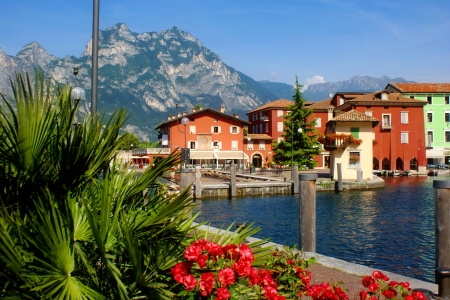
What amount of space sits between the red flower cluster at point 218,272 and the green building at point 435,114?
65.5m

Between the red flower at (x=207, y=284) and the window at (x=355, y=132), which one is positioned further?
the window at (x=355, y=132)

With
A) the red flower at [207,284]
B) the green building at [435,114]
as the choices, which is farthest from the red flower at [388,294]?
the green building at [435,114]

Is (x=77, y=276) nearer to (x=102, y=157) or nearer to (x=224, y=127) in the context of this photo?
(x=102, y=157)

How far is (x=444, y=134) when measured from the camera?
64750mm

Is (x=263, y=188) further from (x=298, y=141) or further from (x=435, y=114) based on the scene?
(x=435, y=114)

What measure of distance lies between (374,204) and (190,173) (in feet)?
34.1

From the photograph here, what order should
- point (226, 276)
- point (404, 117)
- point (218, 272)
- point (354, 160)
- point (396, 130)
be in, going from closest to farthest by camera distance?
point (226, 276) → point (218, 272) → point (354, 160) → point (396, 130) → point (404, 117)

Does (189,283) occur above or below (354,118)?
below

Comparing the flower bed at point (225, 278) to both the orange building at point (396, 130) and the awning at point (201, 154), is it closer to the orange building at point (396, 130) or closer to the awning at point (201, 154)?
the orange building at point (396, 130)

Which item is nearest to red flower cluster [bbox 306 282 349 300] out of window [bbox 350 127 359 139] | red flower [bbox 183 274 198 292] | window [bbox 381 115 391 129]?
red flower [bbox 183 274 198 292]

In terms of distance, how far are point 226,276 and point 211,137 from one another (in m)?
61.3

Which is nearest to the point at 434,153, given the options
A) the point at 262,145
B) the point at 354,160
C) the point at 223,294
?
the point at 262,145

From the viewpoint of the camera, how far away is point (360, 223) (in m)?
18.6

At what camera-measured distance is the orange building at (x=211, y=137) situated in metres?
62.7
